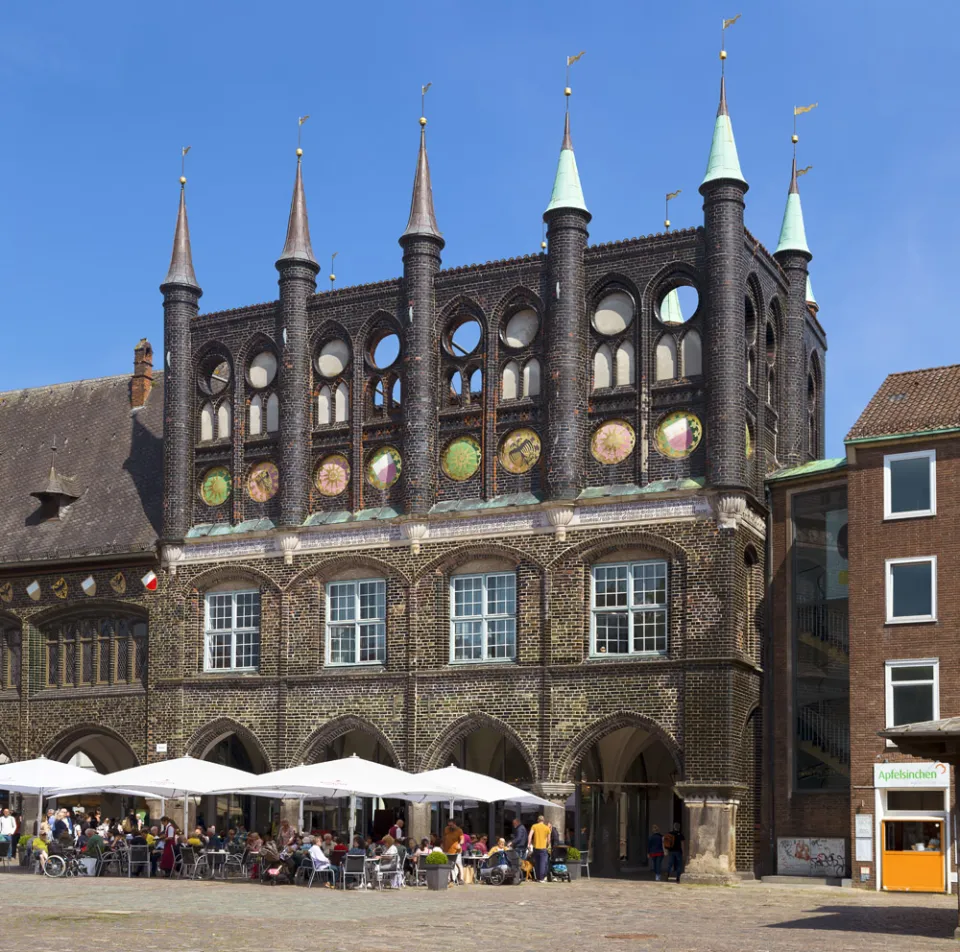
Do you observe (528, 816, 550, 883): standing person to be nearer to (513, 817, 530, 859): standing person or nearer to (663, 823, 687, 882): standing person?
(513, 817, 530, 859): standing person

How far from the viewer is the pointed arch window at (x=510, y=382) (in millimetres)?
40375

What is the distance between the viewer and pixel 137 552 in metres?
44.4

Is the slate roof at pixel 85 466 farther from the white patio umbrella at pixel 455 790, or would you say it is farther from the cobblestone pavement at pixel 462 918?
the white patio umbrella at pixel 455 790

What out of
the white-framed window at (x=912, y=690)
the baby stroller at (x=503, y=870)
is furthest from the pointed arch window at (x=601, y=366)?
the baby stroller at (x=503, y=870)

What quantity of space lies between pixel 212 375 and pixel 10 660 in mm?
10003

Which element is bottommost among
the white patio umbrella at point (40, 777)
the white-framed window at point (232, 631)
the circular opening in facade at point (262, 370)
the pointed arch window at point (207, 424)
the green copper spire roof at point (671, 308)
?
the white patio umbrella at point (40, 777)

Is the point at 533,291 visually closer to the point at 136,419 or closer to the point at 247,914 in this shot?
the point at 136,419

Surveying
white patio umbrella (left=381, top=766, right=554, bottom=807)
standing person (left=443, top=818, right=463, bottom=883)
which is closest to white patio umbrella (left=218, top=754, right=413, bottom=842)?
white patio umbrella (left=381, top=766, right=554, bottom=807)

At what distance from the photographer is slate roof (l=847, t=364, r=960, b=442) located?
35625mm

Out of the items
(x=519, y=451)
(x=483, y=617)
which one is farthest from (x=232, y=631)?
(x=519, y=451)

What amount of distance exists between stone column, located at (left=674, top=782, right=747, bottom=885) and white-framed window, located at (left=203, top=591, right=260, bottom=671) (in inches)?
488

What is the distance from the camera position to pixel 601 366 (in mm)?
39594

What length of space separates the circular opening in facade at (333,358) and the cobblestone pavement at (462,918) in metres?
14.8

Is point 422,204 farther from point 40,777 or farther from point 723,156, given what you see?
point 40,777
